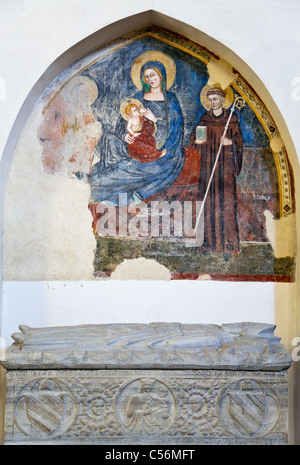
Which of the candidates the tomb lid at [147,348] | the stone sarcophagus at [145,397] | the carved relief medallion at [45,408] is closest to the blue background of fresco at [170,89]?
the tomb lid at [147,348]

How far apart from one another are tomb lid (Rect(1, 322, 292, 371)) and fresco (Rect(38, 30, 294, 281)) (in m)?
0.78

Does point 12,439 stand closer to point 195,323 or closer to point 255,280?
point 195,323

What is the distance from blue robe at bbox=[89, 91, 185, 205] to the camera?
5.44 metres

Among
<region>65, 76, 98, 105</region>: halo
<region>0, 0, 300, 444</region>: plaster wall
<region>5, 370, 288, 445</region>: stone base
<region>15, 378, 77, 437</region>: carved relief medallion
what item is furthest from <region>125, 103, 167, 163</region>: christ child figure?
<region>15, 378, 77, 437</region>: carved relief medallion

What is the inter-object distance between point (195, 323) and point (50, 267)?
4.28 ft

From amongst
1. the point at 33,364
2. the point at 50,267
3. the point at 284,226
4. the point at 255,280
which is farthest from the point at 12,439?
the point at 284,226

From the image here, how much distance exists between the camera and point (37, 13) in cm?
511

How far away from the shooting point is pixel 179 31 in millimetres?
5395

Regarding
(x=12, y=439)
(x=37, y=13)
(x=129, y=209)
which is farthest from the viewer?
(x=129, y=209)

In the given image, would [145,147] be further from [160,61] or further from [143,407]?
[143,407]

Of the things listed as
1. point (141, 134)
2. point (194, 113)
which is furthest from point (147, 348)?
point (194, 113)

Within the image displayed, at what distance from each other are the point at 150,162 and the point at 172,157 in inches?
7.8

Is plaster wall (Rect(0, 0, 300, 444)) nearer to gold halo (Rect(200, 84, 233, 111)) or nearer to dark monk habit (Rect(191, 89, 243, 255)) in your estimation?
gold halo (Rect(200, 84, 233, 111))

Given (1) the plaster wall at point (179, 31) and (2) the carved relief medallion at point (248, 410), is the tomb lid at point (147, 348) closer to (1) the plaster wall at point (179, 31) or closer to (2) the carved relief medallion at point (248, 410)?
(2) the carved relief medallion at point (248, 410)
